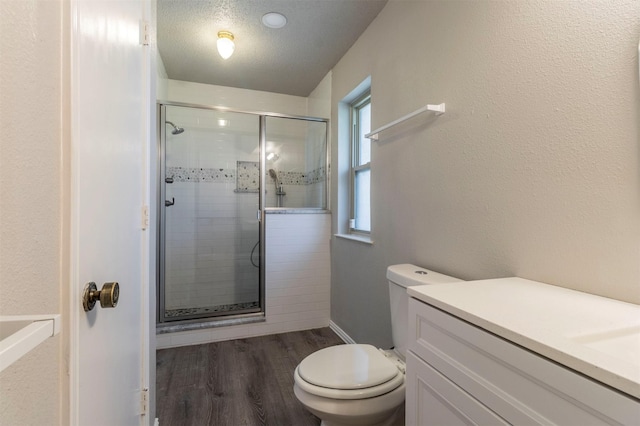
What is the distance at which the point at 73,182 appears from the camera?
0.58 metres

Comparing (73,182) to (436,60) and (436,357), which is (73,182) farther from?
(436,60)

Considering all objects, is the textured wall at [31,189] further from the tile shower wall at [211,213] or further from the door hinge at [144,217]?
the tile shower wall at [211,213]

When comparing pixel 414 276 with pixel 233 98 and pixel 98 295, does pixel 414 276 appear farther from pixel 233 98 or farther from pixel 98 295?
pixel 233 98

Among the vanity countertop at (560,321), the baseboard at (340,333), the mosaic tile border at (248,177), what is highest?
the mosaic tile border at (248,177)

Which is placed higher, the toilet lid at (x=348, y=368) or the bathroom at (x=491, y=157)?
the bathroom at (x=491, y=157)

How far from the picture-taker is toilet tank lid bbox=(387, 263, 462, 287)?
3.93ft

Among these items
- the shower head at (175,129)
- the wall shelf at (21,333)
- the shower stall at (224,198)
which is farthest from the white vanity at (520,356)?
the shower head at (175,129)

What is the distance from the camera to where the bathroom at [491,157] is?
50 centimetres

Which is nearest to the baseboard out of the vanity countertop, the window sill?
the window sill

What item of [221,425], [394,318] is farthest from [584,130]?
[221,425]

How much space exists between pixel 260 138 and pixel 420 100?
159 cm

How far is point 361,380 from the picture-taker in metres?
1.10

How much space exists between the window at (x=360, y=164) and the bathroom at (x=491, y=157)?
21.9 inches

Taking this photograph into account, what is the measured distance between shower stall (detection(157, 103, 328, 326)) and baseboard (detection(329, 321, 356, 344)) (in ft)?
2.08
